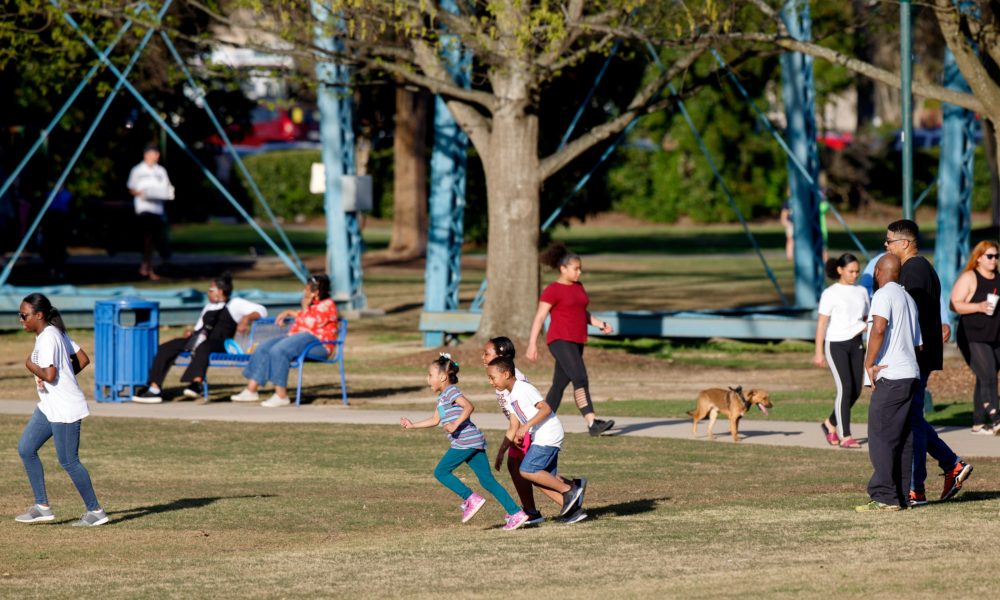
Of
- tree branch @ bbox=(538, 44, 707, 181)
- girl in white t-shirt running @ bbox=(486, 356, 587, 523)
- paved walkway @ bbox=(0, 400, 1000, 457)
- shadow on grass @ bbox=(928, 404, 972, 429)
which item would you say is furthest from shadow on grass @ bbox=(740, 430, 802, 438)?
tree branch @ bbox=(538, 44, 707, 181)

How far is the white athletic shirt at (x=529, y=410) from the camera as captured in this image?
9.67m

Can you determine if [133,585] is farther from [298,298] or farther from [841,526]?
[298,298]

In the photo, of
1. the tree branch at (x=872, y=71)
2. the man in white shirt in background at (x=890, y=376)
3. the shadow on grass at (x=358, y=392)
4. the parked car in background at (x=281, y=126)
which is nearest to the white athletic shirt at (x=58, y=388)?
the man in white shirt in background at (x=890, y=376)

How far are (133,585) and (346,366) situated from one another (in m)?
11.7

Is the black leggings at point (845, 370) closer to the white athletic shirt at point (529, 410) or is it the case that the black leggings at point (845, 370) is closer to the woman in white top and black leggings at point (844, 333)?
the woman in white top and black leggings at point (844, 333)

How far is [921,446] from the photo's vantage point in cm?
1048

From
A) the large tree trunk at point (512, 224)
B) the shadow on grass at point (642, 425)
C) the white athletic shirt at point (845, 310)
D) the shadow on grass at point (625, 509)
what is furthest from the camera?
the large tree trunk at point (512, 224)

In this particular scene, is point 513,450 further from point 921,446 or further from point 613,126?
point 613,126

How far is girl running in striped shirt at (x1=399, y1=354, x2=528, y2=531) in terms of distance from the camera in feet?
31.7

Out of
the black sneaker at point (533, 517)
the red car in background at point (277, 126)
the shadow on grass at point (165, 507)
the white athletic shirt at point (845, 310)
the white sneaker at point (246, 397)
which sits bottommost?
the white sneaker at point (246, 397)

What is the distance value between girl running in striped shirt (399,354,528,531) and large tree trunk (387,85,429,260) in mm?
26538

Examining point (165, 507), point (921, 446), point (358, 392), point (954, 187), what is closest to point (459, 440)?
point (165, 507)

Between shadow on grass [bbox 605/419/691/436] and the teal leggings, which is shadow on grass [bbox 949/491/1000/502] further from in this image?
shadow on grass [bbox 605/419/691/436]

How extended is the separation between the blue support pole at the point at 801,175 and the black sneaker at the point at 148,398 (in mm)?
11047
